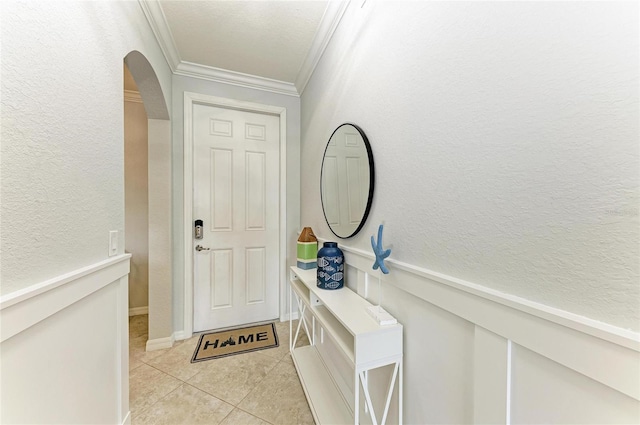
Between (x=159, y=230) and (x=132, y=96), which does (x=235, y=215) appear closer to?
(x=159, y=230)

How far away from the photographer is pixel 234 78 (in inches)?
88.4

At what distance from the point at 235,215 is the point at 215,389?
4.59ft

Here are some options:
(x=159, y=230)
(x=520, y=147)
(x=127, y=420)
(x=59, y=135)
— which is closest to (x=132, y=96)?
(x=159, y=230)

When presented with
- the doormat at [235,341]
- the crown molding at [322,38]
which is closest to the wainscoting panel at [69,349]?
the doormat at [235,341]

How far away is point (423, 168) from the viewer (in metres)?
0.86

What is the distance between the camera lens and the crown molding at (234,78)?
6.93 feet

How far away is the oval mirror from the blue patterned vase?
4.8 inches

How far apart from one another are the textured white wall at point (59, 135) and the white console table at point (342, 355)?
1.03 m

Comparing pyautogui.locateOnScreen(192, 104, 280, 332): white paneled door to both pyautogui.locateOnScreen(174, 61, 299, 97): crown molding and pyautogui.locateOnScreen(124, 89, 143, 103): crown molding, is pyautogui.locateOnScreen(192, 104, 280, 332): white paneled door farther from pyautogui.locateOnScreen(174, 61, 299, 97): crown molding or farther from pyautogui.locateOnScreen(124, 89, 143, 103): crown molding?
pyautogui.locateOnScreen(124, 89, 143, 103): crown molding

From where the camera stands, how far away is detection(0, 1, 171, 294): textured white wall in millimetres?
630

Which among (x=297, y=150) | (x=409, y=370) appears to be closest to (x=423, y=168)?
(x=409, y=370)

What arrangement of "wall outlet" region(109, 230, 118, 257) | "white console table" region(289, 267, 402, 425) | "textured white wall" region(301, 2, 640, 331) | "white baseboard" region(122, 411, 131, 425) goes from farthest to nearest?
1. "white baseboard" region(122, 411, 131, 425)
2. "wall outlet" region(109, 230, 118, 257)
3. "white console table" region(289, 267, 402, 425)
4. "textured white wall" region(301, 2, 640, 331)

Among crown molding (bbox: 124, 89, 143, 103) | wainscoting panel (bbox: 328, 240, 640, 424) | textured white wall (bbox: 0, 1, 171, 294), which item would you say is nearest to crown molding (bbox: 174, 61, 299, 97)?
crown molding (bbox: 124, 89, 143, 103)

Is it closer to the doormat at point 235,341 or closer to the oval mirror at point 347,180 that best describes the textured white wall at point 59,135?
the oval mirror at point 347,180
